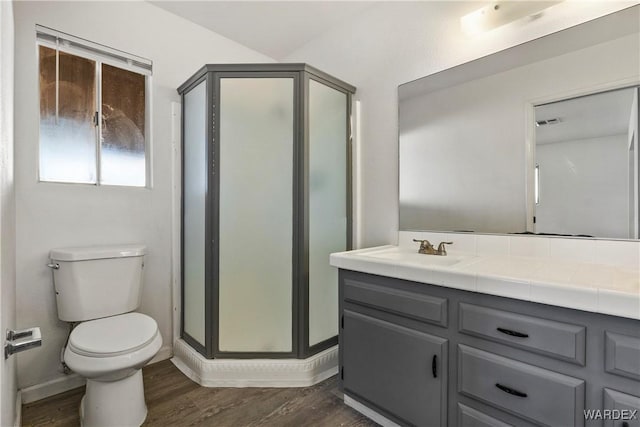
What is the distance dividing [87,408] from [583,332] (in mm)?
2114

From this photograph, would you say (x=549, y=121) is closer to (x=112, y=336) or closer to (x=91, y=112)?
(x=112, y=336)

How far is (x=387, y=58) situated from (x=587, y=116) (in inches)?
47.6

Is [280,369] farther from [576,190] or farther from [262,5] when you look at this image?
[262,5]

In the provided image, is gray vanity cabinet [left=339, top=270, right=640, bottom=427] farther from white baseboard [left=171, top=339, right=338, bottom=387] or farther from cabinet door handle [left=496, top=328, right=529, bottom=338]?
white baseboard [left=171, top=339, right=338, bottom=387]

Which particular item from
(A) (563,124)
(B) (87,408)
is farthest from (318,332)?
(A) (563,124)

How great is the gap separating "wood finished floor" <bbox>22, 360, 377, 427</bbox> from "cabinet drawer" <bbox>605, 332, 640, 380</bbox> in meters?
1.11

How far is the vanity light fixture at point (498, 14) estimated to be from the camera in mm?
1511

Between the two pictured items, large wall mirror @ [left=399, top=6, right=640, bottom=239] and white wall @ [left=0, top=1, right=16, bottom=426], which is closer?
white wall @ [left=0, top=1, right=16, bottom=426]

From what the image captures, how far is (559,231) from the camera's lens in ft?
4.88

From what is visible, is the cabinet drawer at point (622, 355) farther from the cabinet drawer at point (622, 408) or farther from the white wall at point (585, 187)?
the white wall at point (585, 187)

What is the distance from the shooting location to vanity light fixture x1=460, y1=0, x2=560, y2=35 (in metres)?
1.51

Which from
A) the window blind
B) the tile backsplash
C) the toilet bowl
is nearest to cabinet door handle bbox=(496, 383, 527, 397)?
the tile backsplash

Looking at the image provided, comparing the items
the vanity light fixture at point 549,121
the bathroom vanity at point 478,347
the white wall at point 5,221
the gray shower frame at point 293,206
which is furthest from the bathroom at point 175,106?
the gray shower frame at point 293,206

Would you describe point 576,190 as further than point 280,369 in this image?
No
